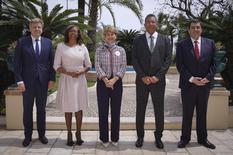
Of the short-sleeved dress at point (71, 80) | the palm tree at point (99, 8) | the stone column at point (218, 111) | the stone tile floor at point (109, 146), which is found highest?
the palm tree at point (99, 8)

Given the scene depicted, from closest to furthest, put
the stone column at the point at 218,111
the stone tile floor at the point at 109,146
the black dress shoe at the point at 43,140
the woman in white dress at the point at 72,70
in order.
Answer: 1. the stone tile floor at the point at 109,146
2. the woman in white dress at the point at 72,70
3. the black dress shoe at the point at 43,140
4. the stone column at the point at 218,111

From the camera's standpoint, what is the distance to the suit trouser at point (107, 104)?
18.1 feet

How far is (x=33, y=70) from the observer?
5.52 meters

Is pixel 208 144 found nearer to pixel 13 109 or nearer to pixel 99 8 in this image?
pixel 13 109

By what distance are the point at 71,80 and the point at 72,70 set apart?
0.16 meters

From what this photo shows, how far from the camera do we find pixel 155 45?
5.42 m

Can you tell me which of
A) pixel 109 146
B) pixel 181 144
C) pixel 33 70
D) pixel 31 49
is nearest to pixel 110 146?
pixel 109 146

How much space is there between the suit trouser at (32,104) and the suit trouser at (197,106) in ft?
7.44

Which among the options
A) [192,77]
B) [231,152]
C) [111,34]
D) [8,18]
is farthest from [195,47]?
[8,18]

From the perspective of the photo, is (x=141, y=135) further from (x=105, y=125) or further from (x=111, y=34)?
(x=111, y=34)

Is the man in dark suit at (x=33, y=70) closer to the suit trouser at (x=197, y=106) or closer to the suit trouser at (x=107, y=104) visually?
the suit trouser at (x=107, y=104)

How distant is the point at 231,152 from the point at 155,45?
1.99 meters

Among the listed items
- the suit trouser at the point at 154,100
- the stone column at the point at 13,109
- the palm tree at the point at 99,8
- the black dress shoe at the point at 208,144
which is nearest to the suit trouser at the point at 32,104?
the stone column at the point at 13,109

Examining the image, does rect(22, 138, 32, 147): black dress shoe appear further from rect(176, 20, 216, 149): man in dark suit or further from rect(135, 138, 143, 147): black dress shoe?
rect(176, 20, 216, 149): man in dark suit
